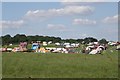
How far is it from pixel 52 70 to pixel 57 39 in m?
119

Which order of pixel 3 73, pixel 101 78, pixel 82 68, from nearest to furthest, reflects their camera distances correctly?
pixel 101 78 → pixel 3 73 → pixel 82 68

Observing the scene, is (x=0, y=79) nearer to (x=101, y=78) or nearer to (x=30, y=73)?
(x=30, y=73)

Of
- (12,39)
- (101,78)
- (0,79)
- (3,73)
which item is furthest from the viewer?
(12,39)

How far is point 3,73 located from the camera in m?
18.0

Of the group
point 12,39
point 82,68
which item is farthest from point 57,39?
point 82,68

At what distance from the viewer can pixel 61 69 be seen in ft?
66.1

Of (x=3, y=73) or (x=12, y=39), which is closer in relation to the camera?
(x=3, y=73)

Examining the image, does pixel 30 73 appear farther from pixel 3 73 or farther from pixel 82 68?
pixel 82 68

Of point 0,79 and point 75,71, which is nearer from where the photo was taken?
point 0,79

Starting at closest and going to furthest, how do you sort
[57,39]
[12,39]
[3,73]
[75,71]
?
[3,73] < [75,71] < [12,39] < [57,39]

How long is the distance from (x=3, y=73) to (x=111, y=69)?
6.37 m

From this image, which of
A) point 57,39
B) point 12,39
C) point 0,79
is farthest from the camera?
point 57,39

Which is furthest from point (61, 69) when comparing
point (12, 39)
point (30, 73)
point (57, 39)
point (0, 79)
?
point (57, 39)

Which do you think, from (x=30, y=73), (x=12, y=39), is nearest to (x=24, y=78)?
(x=30, y=73)
